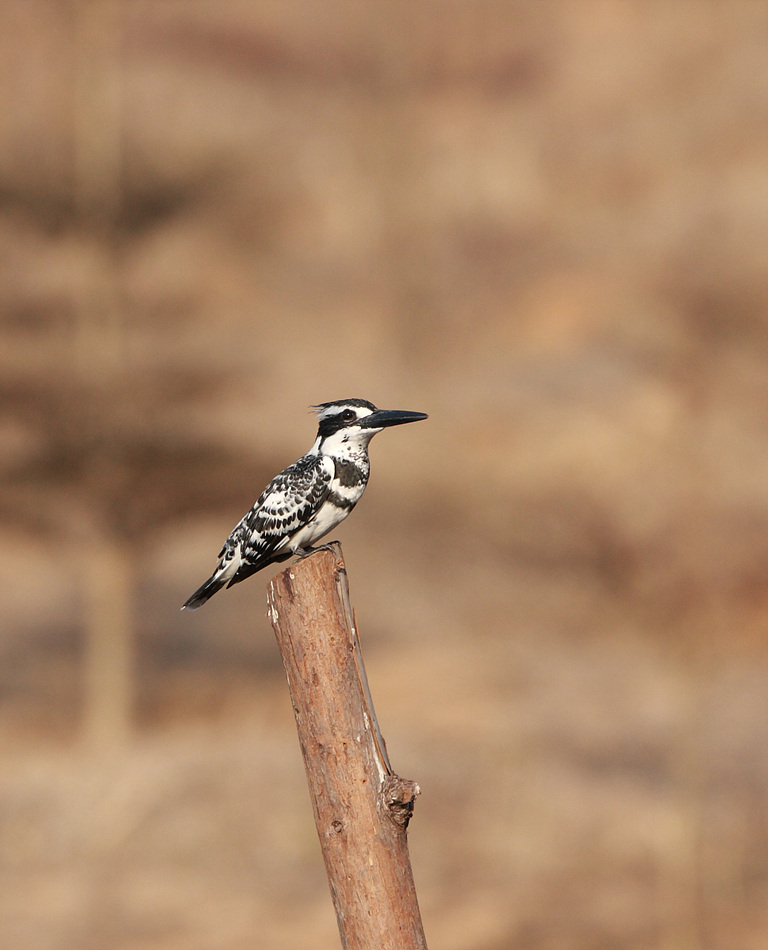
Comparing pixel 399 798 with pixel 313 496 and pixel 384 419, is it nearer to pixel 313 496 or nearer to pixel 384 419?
pixel 313 496

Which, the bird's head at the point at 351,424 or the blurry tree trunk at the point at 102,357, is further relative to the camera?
the blurry tree trunk at the point at 102,357

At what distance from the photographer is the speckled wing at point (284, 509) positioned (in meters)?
2.08

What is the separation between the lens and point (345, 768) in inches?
62.0

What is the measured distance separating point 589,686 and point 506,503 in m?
0.93

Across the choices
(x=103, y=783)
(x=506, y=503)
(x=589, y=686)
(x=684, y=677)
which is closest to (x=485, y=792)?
(x=589, y=686)

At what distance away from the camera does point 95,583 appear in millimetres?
3980

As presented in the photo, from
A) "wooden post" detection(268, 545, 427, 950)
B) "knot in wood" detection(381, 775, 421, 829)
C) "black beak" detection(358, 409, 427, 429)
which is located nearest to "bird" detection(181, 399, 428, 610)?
"black beak" detection(358, 409, 427, 429)

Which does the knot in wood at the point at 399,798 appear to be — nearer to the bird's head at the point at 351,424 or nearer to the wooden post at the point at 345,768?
the wooden post at the point at 345,768

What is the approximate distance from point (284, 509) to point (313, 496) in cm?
8

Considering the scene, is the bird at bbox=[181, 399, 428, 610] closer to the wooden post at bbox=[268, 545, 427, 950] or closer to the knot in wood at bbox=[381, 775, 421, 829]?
the wooden post at bbox=[268, 545, 427, 950]

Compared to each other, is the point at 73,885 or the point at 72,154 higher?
the point at 72,154

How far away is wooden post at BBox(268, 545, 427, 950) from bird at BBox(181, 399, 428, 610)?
422mm

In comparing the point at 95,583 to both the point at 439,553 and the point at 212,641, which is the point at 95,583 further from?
the point at 439,553

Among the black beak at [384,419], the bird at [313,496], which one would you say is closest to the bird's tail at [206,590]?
the bird at [313,496]
